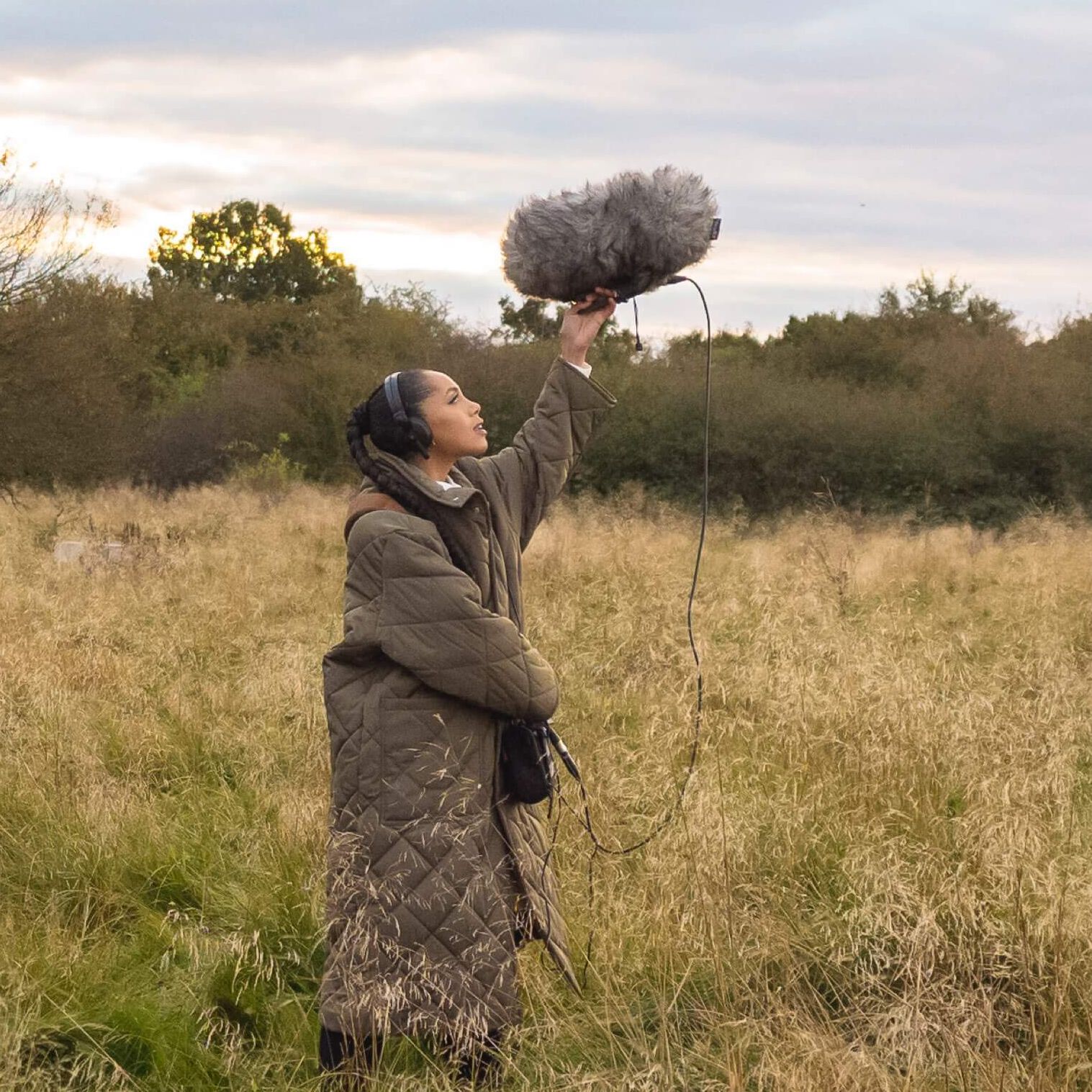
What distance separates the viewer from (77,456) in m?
17.4

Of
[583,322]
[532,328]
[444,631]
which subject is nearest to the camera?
[444,631]

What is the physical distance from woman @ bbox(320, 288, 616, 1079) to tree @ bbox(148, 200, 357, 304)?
49.7 metres

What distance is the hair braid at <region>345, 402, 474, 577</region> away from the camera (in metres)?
3.06

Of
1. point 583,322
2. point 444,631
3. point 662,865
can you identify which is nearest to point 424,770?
point 444,631

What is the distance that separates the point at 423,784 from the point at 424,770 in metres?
0.03

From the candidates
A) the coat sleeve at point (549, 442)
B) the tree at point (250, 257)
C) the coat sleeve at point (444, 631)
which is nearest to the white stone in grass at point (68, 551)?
the coat sleeve at point (549, 442)

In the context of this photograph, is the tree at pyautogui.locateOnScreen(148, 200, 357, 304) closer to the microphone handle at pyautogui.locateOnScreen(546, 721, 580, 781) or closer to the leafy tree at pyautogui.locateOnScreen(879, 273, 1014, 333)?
the leafy tree at pyautogui.locateOnScreen(879, 273, 1014, 333)

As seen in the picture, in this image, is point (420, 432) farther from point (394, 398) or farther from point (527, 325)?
point (527, 325)

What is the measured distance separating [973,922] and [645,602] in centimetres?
644

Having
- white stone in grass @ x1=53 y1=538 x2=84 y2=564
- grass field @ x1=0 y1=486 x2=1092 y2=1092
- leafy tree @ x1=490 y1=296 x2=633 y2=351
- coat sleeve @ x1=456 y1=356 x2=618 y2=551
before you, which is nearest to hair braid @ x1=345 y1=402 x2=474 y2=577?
coat sleeve @ x1=456 y1=356 x2=618 y2=551

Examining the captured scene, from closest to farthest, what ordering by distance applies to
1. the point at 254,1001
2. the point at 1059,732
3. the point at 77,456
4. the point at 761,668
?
the point at 254,1001 → the point at 1059,732 → the point at 761,668 → the point at 77,456

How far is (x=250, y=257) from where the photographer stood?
5472 centimetres

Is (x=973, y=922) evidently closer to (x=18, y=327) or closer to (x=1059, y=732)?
(x=1059, y=732)

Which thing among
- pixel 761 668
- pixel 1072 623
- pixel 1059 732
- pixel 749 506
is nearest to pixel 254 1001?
pixel 1059 732
